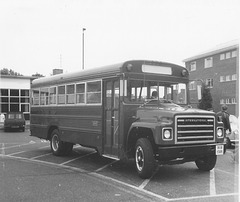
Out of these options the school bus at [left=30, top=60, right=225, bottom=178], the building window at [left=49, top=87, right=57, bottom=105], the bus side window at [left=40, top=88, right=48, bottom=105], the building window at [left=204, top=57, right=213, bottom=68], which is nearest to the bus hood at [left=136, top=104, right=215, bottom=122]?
the school bus at [left=30, top=60, right=225, bottom=178]

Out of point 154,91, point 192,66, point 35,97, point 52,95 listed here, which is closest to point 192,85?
point 154,91

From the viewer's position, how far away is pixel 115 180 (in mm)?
7352

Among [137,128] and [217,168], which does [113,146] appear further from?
[217,168]

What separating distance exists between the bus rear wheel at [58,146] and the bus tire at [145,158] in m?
4.24

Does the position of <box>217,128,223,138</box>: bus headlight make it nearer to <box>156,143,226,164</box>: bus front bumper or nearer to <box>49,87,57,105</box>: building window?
<box>156,143,226,164</box>: bus front bumper

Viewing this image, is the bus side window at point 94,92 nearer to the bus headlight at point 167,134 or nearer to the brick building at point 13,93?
the bus headlight at point 167,134

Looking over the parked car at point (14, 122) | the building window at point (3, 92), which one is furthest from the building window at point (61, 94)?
the building window at point (3, 92)

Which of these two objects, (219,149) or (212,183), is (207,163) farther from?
(212,183)

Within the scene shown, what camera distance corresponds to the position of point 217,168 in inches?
347

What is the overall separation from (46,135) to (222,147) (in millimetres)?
6704

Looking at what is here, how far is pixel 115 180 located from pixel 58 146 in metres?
4.34

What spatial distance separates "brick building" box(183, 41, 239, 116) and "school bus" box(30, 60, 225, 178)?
85.5 ft

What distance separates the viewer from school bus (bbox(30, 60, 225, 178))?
7.11 meters

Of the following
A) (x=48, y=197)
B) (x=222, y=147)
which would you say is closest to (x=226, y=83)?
(x=222, y=147)
